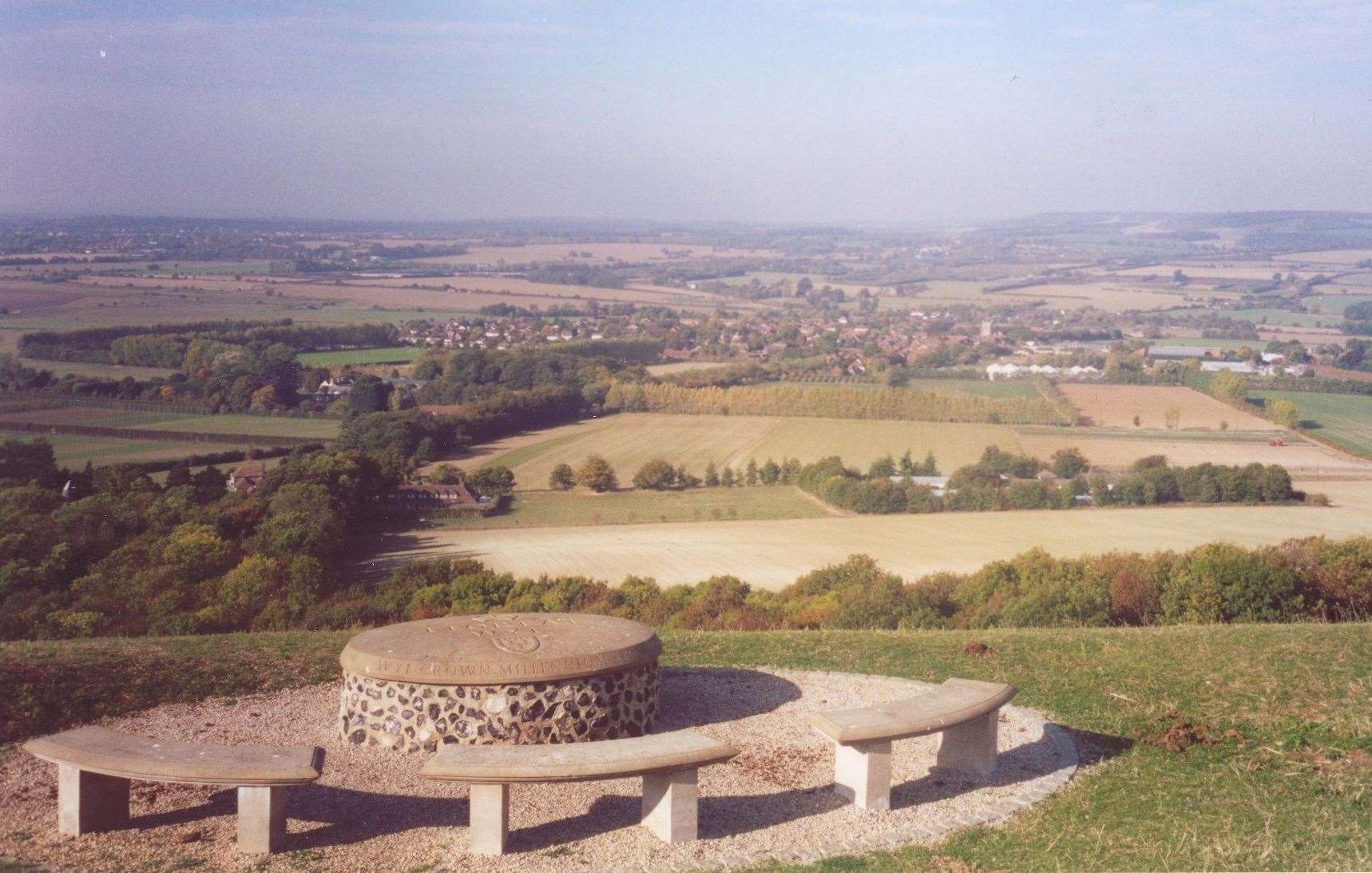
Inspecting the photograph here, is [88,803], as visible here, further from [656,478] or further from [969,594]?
[656,478]

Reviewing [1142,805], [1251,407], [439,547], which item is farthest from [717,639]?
[1251,407]

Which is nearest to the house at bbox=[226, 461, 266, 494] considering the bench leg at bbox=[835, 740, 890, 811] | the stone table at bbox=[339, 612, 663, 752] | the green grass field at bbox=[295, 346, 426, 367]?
the green grass field at bbox=[295, 346, 426, 367]

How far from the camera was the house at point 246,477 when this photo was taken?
2505 cm

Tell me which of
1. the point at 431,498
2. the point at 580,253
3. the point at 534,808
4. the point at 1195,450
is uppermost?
the point at 580,253

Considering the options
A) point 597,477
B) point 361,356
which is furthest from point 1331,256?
point 361,356

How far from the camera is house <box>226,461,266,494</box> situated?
82.2ft

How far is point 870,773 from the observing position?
7680 mm

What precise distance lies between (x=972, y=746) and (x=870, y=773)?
4.30ft

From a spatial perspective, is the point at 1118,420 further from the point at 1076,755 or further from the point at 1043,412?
the point at 1076,755

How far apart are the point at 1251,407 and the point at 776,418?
13.1 m

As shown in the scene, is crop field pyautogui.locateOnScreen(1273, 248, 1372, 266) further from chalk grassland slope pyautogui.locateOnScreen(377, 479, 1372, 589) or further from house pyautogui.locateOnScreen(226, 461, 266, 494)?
house pyautogui.locateOnScreen(226, 461, 266, 494)

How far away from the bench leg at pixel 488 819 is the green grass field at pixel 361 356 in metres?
25.2

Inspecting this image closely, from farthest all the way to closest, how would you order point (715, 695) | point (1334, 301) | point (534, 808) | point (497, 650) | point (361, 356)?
point (1334, 301) < point (361, 356) < point (715, 695) < point (497, 650) < point (534, 808)

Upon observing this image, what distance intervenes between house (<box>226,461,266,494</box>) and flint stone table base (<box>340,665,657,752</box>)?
1702 cm
